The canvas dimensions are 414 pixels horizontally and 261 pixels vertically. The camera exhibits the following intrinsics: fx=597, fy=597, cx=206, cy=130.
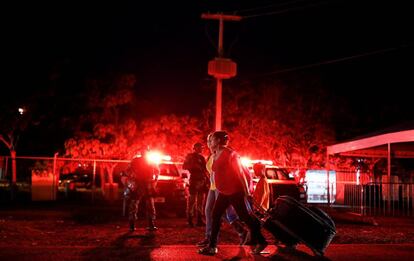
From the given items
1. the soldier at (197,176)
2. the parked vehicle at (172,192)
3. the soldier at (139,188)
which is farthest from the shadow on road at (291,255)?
the parked vehicle at (172,192)

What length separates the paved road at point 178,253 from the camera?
8562 millimetres

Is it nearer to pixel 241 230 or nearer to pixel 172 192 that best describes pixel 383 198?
pixel 172 192

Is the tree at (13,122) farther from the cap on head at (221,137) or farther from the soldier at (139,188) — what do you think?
the cap on head at (221,137)

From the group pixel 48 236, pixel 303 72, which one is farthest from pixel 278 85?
pixel 48 236

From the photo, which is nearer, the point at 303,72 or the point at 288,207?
the point at 288,207

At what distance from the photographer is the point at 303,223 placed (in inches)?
346

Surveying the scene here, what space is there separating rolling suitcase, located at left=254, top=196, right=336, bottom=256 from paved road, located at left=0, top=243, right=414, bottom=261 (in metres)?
0.27

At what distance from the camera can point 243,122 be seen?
30469 millimetres

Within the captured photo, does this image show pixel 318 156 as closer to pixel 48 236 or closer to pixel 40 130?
pixel 40 130

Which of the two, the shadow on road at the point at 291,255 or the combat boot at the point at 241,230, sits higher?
the combat boot at the point at 241,230

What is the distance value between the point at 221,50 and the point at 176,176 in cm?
458

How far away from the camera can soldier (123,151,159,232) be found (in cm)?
1201

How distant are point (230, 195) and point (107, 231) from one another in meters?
4.14

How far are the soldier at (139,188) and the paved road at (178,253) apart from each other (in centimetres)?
229
